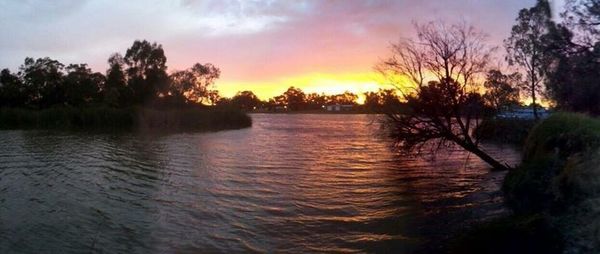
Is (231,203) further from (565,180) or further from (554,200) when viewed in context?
(565,180)

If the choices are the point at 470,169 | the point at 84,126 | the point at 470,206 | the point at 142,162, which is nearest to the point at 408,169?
the point at 470,169

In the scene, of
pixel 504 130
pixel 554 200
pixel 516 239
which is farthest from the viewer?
pixel 504 130

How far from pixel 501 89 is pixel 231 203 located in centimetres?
2283

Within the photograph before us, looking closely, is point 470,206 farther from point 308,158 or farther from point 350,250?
point 308,158

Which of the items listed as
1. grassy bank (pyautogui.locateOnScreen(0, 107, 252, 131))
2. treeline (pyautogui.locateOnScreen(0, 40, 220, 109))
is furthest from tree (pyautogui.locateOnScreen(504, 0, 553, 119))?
treeline (pyautogui.locateOnScreen(0, 40, 220, 109))

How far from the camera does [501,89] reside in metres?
32.3

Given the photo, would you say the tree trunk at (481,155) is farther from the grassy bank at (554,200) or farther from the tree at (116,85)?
the tree at (116,85)

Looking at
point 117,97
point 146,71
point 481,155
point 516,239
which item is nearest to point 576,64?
point 481,155

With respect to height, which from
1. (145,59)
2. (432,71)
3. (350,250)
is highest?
(145,59)

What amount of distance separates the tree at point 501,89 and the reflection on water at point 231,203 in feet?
11.6

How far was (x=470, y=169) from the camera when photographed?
24.3 m

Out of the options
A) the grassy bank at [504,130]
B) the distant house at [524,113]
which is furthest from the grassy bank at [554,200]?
the distant house at [524,113]

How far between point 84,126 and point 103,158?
3730cm

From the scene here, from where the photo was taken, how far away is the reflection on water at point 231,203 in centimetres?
1119
